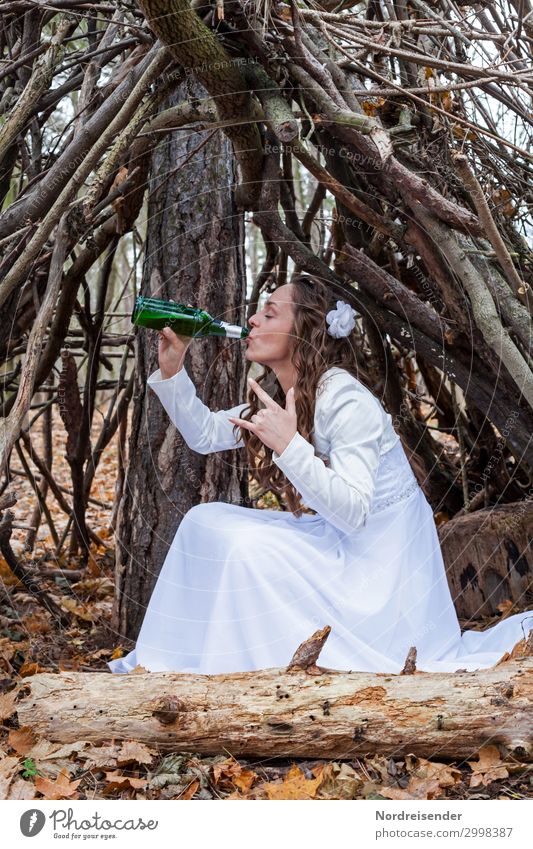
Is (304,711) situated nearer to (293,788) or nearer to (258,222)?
(293,788)

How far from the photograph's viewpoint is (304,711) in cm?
186

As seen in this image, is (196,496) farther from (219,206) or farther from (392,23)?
(392,23)

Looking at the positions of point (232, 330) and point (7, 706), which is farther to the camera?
point (232, 330)

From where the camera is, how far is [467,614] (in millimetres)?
2934

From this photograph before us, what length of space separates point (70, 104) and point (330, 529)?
371cm

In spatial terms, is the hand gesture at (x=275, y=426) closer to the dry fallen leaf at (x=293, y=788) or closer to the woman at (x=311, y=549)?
the woman at (x=311, y=549)

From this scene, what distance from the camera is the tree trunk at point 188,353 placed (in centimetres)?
284

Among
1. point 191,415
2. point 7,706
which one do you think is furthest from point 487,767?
point 191,415

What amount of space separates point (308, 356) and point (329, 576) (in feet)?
2.22

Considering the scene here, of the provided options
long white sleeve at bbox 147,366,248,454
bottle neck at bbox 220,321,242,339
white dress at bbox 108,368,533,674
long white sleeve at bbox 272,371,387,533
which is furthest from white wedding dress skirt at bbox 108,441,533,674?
bottle neck at bbox 220,321,242,339

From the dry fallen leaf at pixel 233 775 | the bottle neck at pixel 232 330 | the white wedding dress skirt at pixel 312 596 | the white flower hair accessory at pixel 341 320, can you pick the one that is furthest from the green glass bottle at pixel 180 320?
the dry fallen leaf at pixel 233 775

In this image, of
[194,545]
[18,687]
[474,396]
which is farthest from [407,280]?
[18,687]

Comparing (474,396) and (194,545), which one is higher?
(474,396)

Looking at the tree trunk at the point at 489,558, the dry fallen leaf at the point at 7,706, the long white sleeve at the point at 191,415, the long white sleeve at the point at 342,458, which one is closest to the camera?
the dry fallen leaf at the point at 7,706
